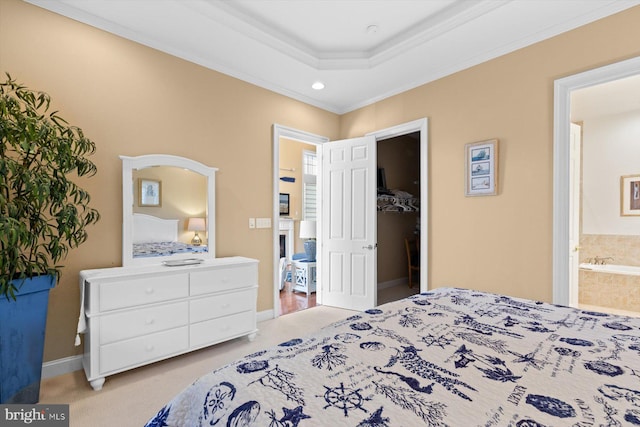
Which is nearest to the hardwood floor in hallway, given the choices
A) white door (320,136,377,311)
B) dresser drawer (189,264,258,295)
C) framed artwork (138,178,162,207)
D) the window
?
white door (320,136,377,311)

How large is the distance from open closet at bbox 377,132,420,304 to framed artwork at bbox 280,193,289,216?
1.78 meters

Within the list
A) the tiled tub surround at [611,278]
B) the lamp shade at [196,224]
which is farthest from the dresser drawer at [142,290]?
the tiled tub surround at [611,278]

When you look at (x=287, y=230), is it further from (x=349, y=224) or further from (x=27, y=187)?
(x=27, y=187)

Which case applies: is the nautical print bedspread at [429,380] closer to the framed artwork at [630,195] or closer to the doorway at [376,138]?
the doorway at [376,138]

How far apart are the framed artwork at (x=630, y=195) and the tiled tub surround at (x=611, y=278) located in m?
0.36

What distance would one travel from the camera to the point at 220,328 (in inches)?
110

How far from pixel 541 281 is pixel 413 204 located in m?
2.91

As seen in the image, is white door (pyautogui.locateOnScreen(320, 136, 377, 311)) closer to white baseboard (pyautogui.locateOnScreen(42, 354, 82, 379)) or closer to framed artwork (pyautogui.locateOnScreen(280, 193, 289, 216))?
framed artwork (pyautogui.locateOnScreen(280, 193, 289, 216))

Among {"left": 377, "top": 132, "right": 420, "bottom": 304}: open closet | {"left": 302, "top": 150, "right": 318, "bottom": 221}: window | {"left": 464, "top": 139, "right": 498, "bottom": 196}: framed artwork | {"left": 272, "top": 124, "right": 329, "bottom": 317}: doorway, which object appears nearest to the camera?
{"left": 464, "top": 139, "right": 498, "bottom": 196}: framed artwork

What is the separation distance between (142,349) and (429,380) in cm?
226

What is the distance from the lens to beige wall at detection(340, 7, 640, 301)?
8.29ft

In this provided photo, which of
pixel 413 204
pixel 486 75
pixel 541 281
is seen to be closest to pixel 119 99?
pixel 486 75

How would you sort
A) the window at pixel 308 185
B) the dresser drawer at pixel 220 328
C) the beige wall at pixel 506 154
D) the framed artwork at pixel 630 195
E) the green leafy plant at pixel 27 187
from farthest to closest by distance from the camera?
1. the window at pixel 308 185
2. the framed artwork at pixel 630 195
3. the dresser drawer at pixel 220 328
4. the beige wall at pixel 506 154
5. the green leafy plant at pixel 27 187

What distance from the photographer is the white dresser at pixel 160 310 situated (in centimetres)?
218
